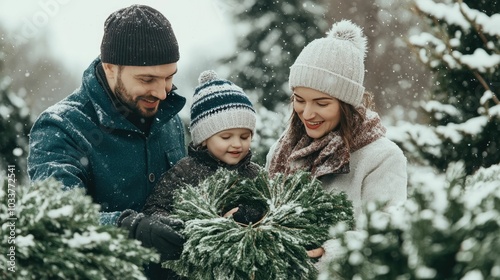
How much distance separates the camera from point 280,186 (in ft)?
8.70

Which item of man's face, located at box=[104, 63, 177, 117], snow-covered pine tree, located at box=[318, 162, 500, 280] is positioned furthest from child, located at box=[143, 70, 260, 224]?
snow-covered pine tree, located at box=[318, 162, 500, 280]

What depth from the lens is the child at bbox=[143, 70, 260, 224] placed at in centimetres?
335

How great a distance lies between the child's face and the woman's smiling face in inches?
13.3

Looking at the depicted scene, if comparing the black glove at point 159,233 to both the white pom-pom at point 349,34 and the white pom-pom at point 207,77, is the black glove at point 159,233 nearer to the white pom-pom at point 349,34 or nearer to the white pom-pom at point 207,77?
the white pom-pom at point 207,77

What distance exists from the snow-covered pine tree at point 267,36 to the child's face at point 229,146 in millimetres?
6510

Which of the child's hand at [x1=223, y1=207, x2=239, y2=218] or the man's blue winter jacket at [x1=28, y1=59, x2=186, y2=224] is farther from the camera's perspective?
the man's blue winter jacket at [x1=28, y1=59, x2=186, y2=224]

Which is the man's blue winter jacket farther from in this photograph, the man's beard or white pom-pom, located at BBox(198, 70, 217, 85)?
white pom-pom, located at BBox(198, 70, 217, 85)

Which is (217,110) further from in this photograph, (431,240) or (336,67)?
(431,240)

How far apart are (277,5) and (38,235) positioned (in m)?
9.06

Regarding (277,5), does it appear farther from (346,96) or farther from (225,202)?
(225,202)

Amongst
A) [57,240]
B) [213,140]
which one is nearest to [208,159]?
[213,140]

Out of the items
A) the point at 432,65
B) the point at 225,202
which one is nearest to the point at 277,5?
the point at 432,65

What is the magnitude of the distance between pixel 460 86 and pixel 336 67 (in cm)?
390

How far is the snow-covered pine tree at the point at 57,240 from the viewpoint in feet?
5.71
